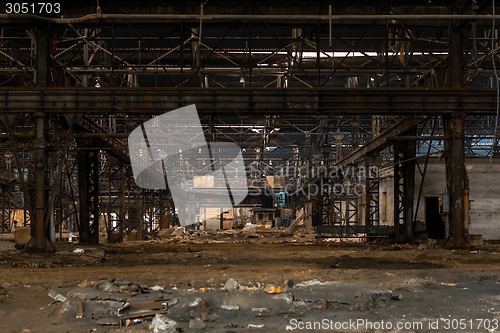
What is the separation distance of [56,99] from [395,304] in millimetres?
12267

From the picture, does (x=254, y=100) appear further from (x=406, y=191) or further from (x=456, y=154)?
(x=406, y=191)

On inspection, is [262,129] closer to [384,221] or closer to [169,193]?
[384,221]

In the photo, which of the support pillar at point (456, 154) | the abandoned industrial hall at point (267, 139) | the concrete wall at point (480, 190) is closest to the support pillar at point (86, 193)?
the abandoned industrial hall at point (267, 139)

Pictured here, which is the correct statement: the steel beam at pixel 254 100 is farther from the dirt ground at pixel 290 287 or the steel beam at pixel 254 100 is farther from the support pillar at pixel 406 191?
the support pillar at pixel 406 191

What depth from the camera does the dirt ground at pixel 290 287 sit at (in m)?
7.36

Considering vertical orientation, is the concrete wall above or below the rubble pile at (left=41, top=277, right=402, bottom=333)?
above

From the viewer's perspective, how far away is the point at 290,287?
377 inches

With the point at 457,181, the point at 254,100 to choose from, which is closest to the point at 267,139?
the point at 254,100

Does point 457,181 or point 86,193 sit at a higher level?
point 457,181

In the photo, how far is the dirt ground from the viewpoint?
7.36 meters

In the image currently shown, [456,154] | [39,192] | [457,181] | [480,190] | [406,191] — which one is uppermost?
[456,154]

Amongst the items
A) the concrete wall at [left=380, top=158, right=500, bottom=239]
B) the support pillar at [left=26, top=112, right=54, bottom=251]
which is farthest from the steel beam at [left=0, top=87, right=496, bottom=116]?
the concrete wall at [left=380, top=158, right=500, bottom=239]

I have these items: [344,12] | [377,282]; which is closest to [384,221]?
[344,12]

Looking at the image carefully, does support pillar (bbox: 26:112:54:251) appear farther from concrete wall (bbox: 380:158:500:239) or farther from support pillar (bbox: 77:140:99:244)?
concrete wall (bbox: 380:158:500:239)
